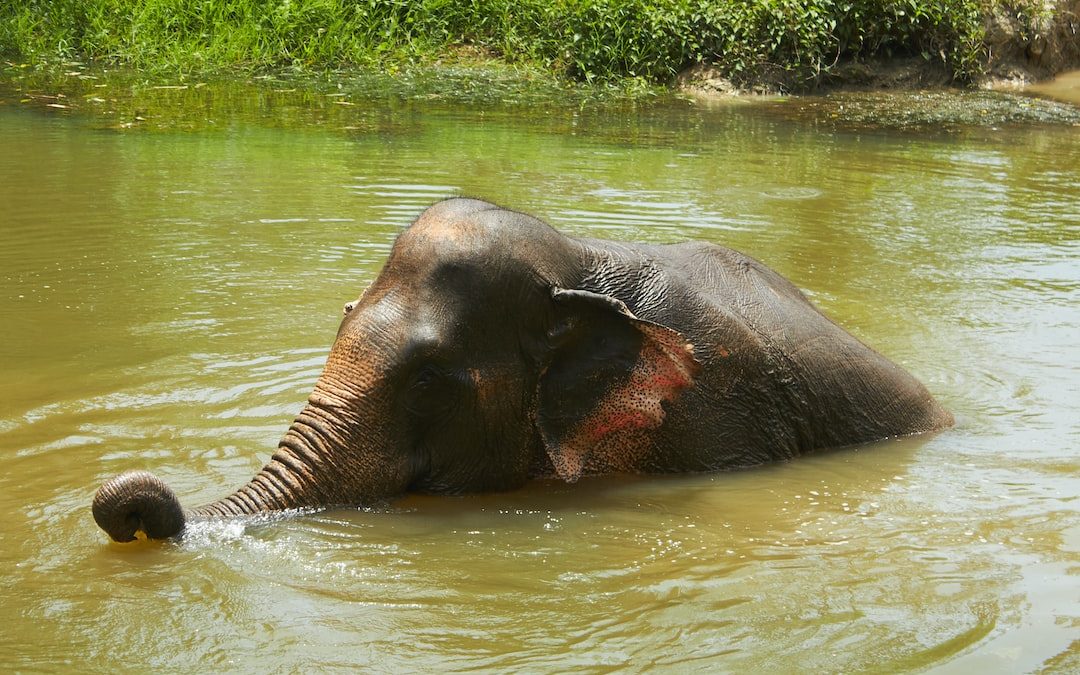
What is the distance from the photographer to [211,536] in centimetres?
473

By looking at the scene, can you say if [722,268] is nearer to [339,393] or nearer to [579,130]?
[339,393]

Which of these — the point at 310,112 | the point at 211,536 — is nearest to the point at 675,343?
the point at 211,536

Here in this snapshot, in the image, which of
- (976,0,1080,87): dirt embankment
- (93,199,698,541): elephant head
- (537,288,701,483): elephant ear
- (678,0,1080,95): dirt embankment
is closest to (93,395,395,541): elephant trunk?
(93,199,698,541): elephant head

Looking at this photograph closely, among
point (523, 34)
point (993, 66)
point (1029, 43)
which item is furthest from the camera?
point (1029, 43)

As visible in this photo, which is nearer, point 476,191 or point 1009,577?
point 1009,577

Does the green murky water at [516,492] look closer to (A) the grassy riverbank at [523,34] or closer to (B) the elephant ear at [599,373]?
(B) the elephant ear at [599,373]

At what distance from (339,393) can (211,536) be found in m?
0.65

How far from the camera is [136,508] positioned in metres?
4.49

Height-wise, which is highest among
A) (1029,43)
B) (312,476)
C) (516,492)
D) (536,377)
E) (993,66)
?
(1029,43)

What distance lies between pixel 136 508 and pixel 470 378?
129cm

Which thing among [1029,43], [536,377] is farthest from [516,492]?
[1029,43]

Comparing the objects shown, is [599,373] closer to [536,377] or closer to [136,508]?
[536,377]

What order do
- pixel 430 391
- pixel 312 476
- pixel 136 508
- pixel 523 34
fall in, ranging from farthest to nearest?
pixel 523 34
pixel 430 391
pixel 312 476
pixel 136 508

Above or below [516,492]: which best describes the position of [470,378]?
above
